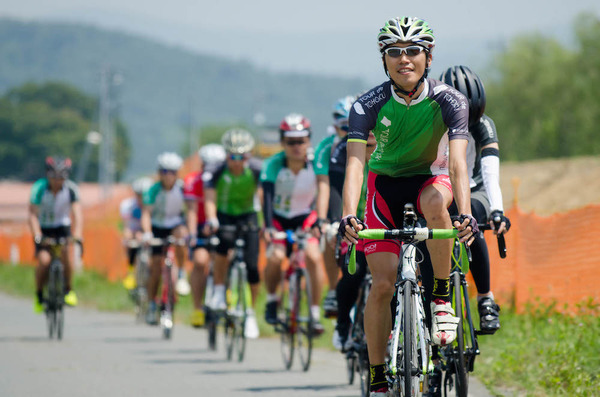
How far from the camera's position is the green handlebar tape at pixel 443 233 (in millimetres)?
5828

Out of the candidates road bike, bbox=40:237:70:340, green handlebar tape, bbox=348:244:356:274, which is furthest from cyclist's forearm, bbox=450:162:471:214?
road bike, bbox=40:237:70:340

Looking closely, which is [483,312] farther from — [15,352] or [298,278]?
[15,352]

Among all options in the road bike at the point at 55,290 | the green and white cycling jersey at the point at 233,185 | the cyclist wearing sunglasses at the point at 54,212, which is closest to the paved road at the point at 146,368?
the road bike at the point at 55,290

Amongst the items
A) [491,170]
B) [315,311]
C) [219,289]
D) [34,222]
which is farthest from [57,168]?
Answer: [491,170]

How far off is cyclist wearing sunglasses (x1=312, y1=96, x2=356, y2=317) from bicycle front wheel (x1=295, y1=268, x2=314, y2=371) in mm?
282

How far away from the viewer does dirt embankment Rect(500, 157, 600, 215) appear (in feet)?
95.4

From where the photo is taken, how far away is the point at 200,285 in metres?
14.0

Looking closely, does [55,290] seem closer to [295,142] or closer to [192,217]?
[192,217]

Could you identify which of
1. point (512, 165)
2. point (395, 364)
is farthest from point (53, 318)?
point (512, 165)

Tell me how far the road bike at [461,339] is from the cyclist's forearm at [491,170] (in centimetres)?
31

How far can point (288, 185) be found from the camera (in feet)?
38.0

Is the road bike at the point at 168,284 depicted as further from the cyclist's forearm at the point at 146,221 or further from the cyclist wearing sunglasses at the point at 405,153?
the cyclist wearing sunglasses at the point at 405,153

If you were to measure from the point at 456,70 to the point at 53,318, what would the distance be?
8.56 metres

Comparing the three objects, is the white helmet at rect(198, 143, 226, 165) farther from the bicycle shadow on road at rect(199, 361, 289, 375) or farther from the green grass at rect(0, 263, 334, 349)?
the bicycle shadow on road at rect(199, 361, 289, 375)
